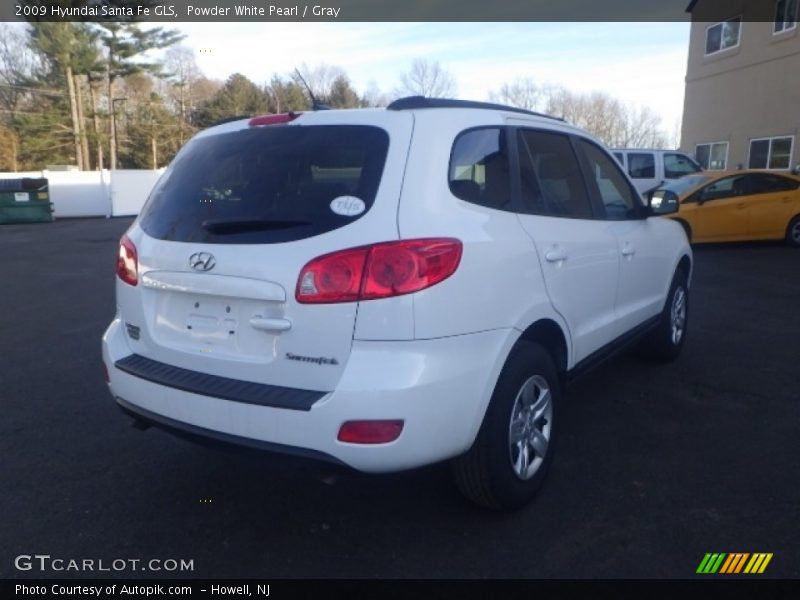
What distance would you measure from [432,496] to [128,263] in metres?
1.89

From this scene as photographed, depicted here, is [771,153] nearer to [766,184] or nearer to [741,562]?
[766,184]

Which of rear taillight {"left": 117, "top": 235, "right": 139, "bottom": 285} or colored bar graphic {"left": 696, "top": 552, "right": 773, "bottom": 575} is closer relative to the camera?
colored bar graphic {"left": 696, "top": 552, "right": 773, "bottom": 575}

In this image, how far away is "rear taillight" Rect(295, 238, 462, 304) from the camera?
243 centimetres

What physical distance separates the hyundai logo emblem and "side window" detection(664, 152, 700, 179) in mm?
16351

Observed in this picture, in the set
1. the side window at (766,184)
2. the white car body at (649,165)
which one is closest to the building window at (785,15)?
the white car body at (649,165)

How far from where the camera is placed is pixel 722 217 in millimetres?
12633

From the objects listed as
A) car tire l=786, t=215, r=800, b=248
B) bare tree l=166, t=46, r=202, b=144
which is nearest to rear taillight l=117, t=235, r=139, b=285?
car tire l=786, t=215, r=800, b=248

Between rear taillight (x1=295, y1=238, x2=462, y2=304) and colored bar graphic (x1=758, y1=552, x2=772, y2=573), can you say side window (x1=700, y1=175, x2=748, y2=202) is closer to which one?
colored bar graphic (x1=758, y1=552, x2=772, y2=573)

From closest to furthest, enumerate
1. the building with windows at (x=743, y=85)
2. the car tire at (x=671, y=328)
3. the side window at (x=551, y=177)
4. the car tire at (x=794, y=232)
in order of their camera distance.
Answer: the side window at (x=551, y=177) < the car tire at (x=671, y=328) < the car tire at (x=794, y=232) < the building with windows at (x=743, y=85)

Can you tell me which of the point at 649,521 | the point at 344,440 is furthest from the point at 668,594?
the point at 344,440

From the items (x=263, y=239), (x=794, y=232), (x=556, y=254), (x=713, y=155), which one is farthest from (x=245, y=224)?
(x=713, y=155)

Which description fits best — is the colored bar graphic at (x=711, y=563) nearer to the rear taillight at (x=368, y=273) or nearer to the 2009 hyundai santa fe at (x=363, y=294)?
the 2009 hyundai santa fe at (x=363, y=294)

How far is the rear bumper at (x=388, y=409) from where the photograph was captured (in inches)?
94.6

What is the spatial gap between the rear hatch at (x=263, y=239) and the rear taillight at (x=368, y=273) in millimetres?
35
